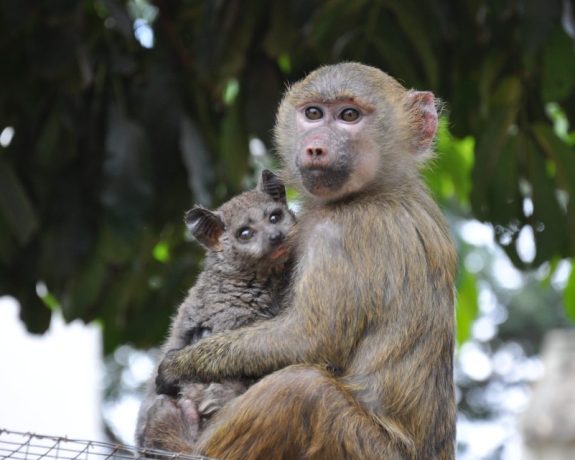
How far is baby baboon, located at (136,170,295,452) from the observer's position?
242 inches

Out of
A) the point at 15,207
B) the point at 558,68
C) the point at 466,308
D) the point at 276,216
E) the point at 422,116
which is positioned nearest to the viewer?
the point at 276,216

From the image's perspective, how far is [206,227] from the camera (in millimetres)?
6602

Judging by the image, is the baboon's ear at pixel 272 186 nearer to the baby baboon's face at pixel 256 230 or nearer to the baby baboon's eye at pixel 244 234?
the baby baboon's face at pixel 256 230

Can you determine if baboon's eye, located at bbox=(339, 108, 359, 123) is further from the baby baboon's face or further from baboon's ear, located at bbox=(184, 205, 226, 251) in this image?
baboon's ear, located at bbox=(184, 205, 226, 251)

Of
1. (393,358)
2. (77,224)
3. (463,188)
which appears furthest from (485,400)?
(393,358)

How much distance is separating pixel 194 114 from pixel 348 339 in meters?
3.93

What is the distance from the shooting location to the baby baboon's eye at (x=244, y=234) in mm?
6477

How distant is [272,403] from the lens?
5742mm

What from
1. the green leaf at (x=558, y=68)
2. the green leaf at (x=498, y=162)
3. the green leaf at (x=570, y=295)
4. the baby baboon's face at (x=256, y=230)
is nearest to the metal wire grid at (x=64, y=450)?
the baby baboon's face at (x=256, y=230)

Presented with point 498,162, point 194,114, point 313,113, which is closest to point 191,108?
point 194,114

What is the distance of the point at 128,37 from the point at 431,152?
2.59 meters

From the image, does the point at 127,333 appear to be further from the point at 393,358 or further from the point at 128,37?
the point at 393,358

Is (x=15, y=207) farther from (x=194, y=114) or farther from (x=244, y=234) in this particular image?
(x=244, y=234)

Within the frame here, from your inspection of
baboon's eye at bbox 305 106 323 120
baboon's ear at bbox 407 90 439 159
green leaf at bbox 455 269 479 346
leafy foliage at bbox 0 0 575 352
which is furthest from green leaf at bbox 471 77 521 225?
baboon's eye at bbox 305 106 323 120
